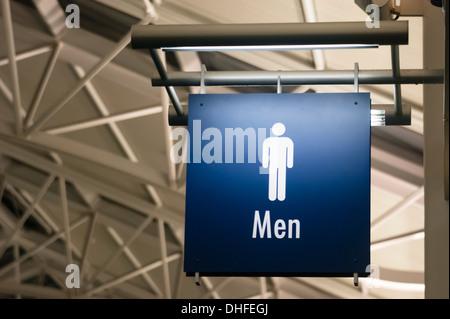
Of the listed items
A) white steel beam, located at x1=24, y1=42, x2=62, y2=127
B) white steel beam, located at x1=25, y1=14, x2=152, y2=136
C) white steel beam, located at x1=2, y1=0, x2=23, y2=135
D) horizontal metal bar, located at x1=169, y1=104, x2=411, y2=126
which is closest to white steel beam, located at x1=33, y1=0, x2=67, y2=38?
white steel beam, located at x1=24, y1=42, x2=62, y2=127

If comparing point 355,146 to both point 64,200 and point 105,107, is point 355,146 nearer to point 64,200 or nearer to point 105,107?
point 105,107

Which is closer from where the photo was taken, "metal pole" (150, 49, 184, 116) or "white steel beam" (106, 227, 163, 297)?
"metal pole" (150, 49, 184, 116)

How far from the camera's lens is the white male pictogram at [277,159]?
6.02m

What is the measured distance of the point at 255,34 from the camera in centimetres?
605

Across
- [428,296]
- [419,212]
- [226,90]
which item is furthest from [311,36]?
[419,212]

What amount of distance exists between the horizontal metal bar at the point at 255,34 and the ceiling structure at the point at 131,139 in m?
3.42

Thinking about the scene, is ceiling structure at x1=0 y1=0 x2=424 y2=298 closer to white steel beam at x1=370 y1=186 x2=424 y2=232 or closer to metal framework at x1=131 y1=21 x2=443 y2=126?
white steel beam at x1=370 y1=186 x2=424 y2=232

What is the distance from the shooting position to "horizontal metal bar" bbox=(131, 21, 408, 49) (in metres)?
5.93

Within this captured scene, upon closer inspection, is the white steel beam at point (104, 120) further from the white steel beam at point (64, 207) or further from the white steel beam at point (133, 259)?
the white steel beam at point (133, 259)

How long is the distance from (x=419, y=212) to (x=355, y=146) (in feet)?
25.3

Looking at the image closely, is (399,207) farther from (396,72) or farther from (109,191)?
(396,72)

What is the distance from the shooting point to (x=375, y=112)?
21.8 ft

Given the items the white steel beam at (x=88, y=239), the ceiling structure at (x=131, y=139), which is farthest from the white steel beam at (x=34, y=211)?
the white steel beam at (x=88, y=239)

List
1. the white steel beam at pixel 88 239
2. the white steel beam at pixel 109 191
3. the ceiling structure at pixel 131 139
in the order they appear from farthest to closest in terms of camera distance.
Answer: the white steel beam at pixel 88 239, the white steel beam at pixel 109 191, the ceiling structure at pixel 131 139
